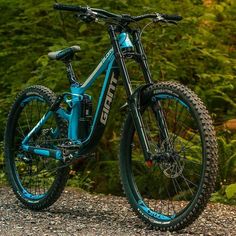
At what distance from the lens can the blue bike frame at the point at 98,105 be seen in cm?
513

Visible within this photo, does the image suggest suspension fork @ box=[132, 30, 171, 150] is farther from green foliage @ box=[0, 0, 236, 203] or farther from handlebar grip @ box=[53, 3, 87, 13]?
green foliage @ box=[0, 0, 236, 203]

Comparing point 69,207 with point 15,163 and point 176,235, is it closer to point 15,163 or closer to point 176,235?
point 15,163

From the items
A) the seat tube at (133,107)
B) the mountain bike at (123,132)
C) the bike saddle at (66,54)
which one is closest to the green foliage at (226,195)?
the mountain bike at (123,132)

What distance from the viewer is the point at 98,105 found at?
5.22 m

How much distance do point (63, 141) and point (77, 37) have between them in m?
2.79

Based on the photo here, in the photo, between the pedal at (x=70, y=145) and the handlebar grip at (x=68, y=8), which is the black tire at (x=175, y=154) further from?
the handlebar grip at (x=68, y=8)

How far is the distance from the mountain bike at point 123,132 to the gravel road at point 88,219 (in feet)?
0.49

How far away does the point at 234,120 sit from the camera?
935 centimetres

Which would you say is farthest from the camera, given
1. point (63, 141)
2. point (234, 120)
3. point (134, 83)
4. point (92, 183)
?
point (234, 120)

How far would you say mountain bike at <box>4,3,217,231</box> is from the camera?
4621mm

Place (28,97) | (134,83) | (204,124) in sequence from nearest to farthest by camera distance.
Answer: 1. (204,124)
2. (28,97)
3. (134,83)

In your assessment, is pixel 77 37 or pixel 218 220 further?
pixel 77 37

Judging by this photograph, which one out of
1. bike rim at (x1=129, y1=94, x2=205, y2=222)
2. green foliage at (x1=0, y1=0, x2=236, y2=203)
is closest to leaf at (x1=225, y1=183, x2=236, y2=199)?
bike rim at (x1=129, y1=94, x2=205, y2=222)

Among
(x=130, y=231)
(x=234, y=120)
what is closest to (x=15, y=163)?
(x=130, y=231)
